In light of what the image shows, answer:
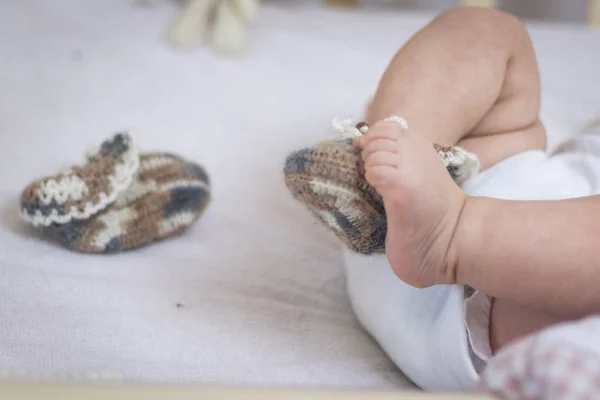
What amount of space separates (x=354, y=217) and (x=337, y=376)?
14 centimetres

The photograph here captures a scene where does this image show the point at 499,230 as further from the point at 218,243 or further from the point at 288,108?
the point at 288,108

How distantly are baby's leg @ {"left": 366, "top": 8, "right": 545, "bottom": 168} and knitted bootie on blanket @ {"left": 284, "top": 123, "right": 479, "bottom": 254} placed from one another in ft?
0.31

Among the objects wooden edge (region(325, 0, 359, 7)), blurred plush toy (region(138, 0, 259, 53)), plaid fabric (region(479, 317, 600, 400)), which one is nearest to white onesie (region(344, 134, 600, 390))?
plaid fabric (region(479, 317, 600, 400))

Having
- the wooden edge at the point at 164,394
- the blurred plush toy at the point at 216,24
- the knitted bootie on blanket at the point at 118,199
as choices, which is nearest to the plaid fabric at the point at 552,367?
the wooden edge at the point at 164,394

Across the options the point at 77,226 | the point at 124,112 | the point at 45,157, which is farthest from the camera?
the point at 124,112

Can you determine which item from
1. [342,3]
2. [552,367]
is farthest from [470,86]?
[342,3]

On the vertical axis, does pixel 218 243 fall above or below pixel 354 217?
below

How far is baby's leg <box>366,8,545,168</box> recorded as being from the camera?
604 millimetres

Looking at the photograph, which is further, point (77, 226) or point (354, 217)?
point (77, 226)

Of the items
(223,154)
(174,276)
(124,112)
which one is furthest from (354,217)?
(124,112)

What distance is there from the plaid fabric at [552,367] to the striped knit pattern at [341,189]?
146 millimetres

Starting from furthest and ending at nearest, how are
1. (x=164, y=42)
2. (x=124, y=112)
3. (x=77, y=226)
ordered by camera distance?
(x=164, y=42), (x=124, y=112), (x=77, y=226)

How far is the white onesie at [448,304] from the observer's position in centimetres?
52

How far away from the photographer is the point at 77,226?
0.66m
